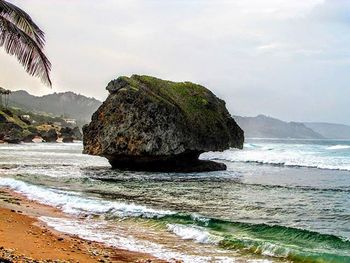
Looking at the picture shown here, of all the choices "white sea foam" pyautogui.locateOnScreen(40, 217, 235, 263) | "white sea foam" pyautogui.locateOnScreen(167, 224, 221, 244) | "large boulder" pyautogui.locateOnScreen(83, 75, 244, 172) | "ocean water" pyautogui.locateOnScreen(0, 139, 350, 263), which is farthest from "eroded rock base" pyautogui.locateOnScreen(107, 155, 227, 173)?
"white sea foam" pyautogui.locateOnScreen(167, 224, 221, 244)

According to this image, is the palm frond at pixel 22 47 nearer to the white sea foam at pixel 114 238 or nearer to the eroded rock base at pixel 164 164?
the white sea foam at pixel 114 238

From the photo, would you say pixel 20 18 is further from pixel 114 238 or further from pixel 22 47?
pixel 114 238

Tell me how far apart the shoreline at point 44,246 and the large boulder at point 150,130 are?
60.5ft

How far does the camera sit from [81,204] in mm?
19188

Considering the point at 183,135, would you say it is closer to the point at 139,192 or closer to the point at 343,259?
the point at 139,192

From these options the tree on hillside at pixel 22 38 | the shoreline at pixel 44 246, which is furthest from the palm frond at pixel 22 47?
the shoreline at pixel 44 246

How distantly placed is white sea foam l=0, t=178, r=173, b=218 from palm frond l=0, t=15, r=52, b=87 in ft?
18.8

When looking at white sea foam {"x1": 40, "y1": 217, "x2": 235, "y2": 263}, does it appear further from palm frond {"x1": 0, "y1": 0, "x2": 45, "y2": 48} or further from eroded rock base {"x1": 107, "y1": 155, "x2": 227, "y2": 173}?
eroded rock base {"x1": 107, "y1": 155, "x2": 227, "y2": 173}

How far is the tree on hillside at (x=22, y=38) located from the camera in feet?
49.3

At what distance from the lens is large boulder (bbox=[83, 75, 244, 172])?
34.2 meters

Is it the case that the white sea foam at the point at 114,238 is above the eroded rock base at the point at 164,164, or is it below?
below

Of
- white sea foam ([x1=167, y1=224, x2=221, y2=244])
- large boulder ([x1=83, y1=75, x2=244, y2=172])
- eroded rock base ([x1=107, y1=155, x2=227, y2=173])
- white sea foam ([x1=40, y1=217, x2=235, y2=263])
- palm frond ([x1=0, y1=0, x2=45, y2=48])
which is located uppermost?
palm frond ([x1=0, y1=0, x2=45, y2=48])

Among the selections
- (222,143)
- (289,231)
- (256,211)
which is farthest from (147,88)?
(289,231)

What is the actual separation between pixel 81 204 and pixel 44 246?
7.45 metres
